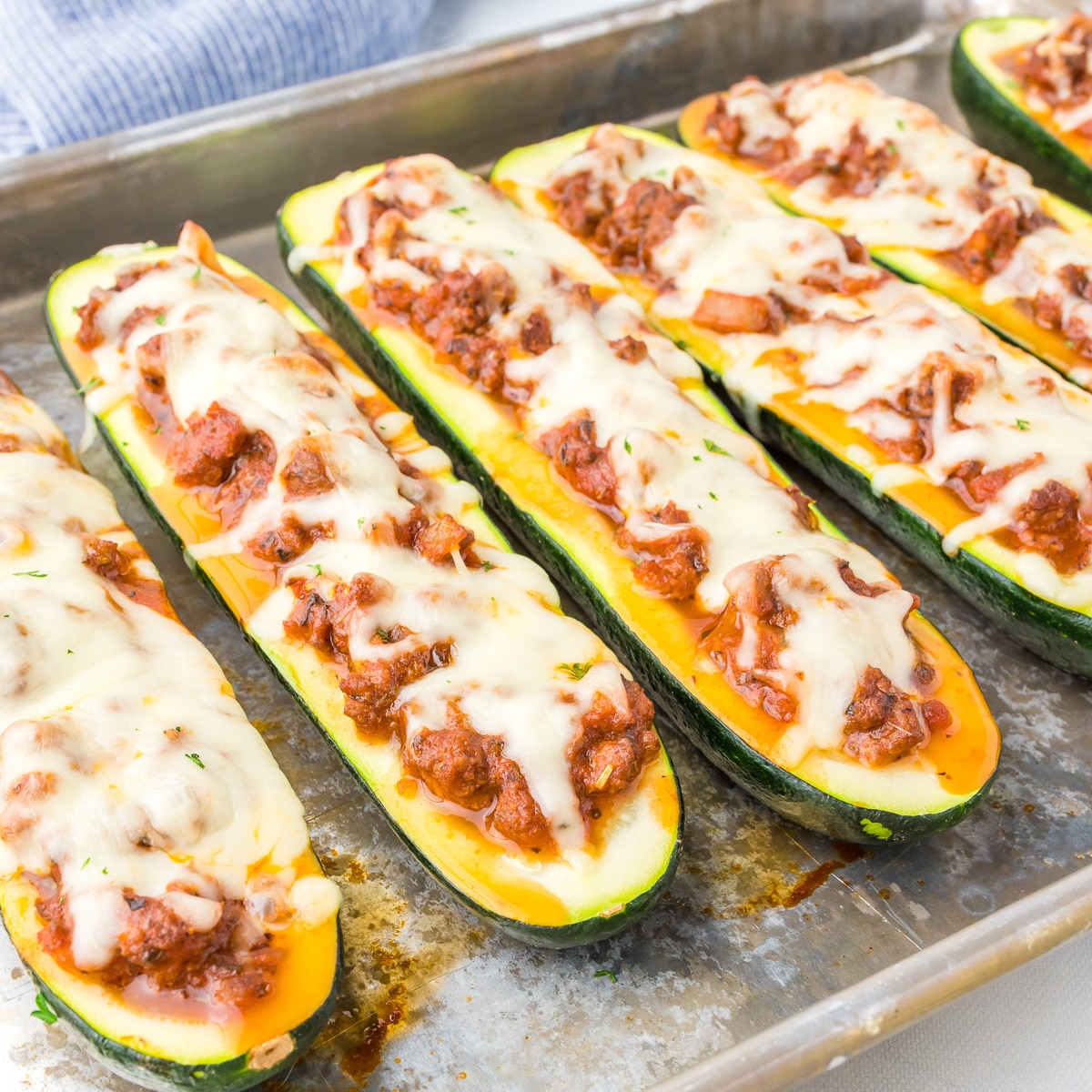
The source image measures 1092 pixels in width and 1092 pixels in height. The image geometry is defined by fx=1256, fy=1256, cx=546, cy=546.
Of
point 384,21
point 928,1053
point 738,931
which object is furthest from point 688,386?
point 384,21

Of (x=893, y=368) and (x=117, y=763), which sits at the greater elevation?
(x=117, y=763)

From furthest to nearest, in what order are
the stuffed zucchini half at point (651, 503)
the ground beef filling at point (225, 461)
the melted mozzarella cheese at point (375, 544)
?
the ground beef filling at point (225, 461), the stuffed zucchini half at point (651, 503), the melted mozzarella cheese at point (375, 544)

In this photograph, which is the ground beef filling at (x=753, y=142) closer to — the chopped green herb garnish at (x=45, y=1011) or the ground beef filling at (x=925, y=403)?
the ground beef filling at (x=925, y=403)

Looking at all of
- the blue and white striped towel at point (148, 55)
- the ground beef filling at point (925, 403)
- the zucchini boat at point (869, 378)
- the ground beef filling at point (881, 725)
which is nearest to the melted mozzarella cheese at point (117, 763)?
the ground beef filling at point (881, 725)

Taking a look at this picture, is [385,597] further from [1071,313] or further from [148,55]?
[148,55]

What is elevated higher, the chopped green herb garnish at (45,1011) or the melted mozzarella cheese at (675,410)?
the melted mozzarella cheese at (675,410)

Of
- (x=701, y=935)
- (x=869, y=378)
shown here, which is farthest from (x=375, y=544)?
(x=869, y=378)
